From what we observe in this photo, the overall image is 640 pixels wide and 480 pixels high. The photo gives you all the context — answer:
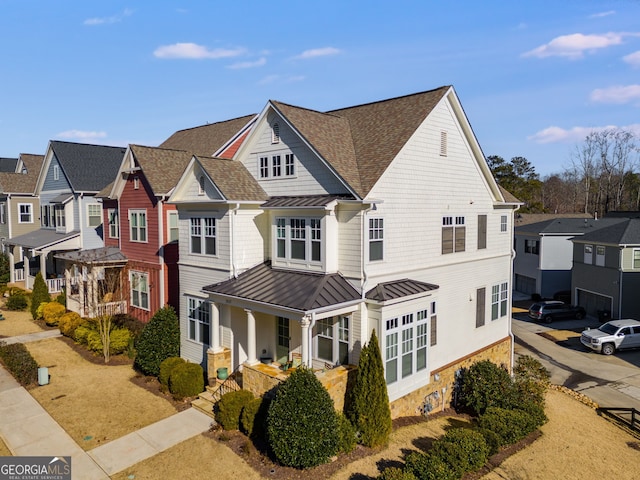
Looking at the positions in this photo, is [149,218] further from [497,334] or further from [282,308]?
[497,334]

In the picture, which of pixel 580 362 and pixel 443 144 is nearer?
pixel 443 144

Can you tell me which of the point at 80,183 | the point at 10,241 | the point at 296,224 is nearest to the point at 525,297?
the point at 296,224

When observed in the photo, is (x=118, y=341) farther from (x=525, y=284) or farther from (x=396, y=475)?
(x=525, y=284)

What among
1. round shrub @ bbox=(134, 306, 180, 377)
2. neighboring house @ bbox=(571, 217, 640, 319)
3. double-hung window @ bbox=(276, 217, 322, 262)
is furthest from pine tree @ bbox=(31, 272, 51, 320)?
neighboring house @ bbox=(571, 217, 640, 319)

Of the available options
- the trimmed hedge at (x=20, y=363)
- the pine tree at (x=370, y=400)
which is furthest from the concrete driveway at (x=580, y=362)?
the trimmed hedge at (x=20, y=363)

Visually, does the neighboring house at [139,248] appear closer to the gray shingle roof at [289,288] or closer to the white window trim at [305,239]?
the gray shingle roof at [289,288]

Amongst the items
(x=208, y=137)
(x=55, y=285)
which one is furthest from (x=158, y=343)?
(x=55, y=285)
